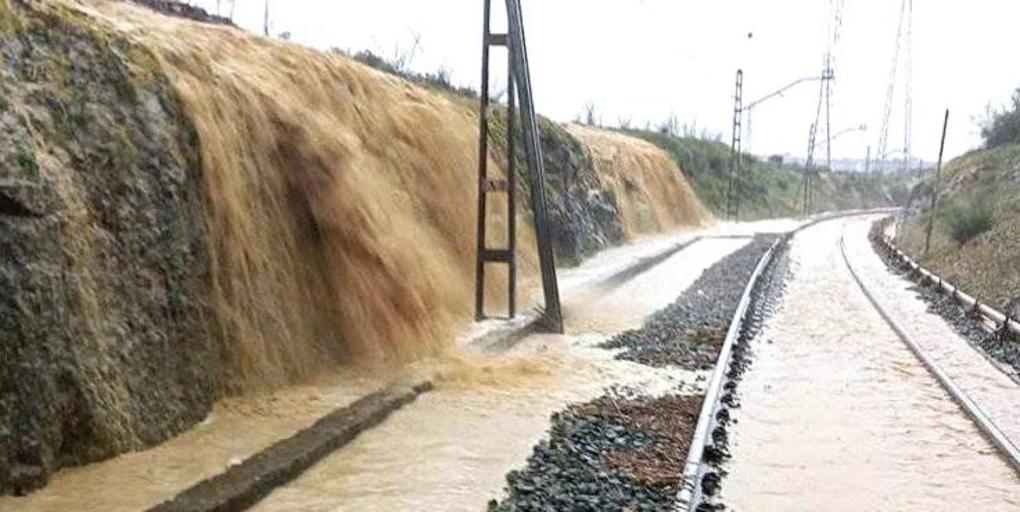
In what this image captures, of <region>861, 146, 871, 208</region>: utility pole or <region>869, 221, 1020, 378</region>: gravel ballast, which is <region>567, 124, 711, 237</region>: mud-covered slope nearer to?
<region>869, 221, 1020, 378</region>: gravel ballast

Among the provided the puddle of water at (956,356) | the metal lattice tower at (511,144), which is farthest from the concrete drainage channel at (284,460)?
the puddle of water at (956,356)

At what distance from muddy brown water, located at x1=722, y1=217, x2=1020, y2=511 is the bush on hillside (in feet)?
120

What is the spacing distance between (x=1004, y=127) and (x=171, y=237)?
157 ft

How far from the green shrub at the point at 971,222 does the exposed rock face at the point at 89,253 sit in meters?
23.2

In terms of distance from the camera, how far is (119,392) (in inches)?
282

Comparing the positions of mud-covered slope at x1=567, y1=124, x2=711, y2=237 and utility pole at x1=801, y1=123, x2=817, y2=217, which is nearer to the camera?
mud-covered slope at x1=567, y1=124, x2=711, y2=237

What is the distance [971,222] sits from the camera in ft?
89.9

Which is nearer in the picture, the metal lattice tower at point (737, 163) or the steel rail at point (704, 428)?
the steel rail at point (704, 428)

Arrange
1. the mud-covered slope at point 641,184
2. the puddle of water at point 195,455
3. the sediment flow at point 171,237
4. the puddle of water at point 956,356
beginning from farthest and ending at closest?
the mud-covered slope at point 641,184 → the puddle of water at point 956,356 → the sediment flow at point 171,237 → the puddle of water at point 195,455

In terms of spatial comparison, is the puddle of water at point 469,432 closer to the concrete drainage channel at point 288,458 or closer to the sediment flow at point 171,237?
the concrete drainage channel at point 288,458

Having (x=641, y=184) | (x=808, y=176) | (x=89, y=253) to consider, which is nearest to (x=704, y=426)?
(x=89, y=253)

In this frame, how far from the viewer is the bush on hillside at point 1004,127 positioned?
47.4m

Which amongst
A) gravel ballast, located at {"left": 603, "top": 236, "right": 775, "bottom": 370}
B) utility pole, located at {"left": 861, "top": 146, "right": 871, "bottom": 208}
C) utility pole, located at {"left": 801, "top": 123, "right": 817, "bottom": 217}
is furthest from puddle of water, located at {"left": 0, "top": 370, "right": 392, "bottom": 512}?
utility pole, located at {"left": 861, "top": 146, "right": 871, "bottom": 208}

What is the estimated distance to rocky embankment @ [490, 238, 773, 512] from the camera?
6957mm
